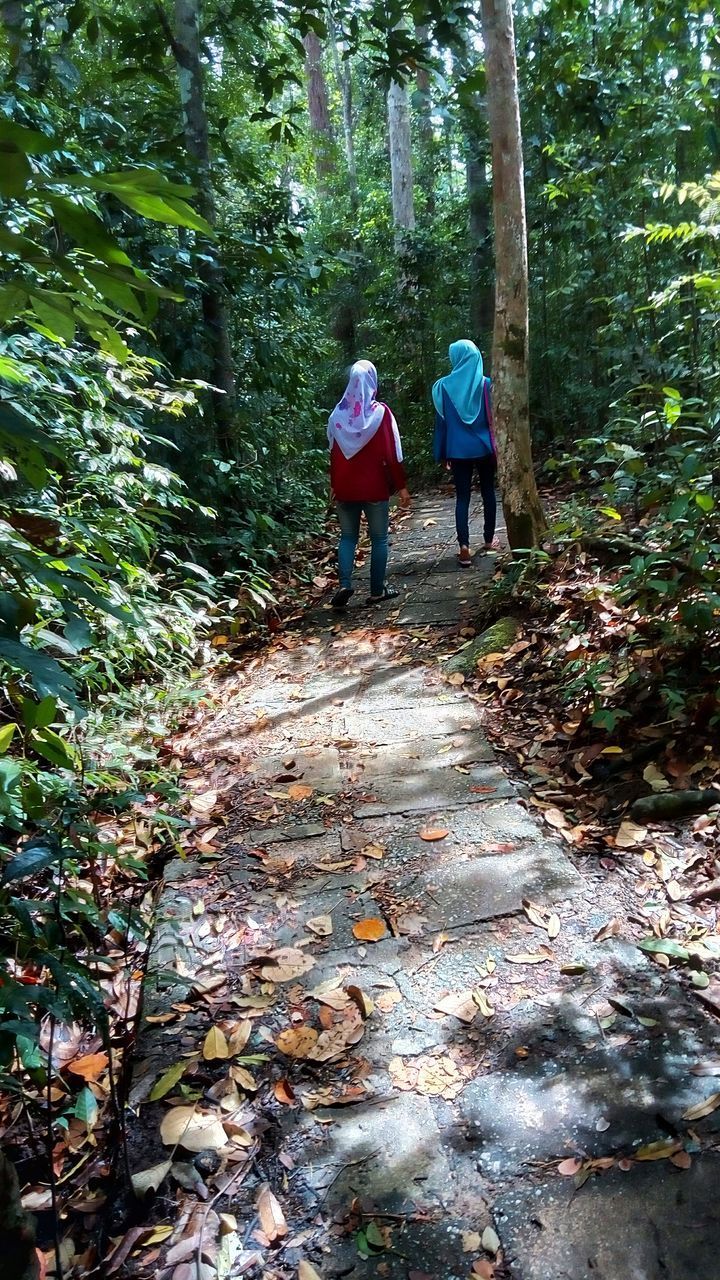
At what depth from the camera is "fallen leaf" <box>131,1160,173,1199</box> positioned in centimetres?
177

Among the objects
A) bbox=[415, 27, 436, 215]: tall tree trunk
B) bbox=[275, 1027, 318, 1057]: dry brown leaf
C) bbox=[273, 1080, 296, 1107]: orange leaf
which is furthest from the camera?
bbox=[415, 27, 436, 215]: tall tree trunk

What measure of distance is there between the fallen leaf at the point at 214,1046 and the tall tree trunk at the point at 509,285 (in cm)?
377

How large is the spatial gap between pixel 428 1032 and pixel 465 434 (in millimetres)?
4735

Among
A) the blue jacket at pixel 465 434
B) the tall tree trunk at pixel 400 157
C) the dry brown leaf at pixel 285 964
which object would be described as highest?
the tall tree trunk at pixel 400 157

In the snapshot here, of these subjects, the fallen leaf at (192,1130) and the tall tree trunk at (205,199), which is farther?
the tall tree trunk at (205,199)

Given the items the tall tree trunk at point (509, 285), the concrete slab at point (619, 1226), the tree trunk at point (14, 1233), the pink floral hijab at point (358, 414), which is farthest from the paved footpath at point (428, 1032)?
the pink floral hijab at point (358, 414)

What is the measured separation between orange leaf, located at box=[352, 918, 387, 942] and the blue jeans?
143 inches

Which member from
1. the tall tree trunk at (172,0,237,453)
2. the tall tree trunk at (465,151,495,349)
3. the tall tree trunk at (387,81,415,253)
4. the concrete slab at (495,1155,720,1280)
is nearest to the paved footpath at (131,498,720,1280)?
the concrete slab at (495,1155,720,1280)

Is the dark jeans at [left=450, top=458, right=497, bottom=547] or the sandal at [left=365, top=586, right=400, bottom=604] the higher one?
the dark jeans at [left=450, top=458, right=497, bottom=547]

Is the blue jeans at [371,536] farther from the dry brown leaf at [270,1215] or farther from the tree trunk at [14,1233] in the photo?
the tree trunk at [14,1233]

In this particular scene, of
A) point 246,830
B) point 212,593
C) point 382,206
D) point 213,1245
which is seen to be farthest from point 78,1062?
point 382,206

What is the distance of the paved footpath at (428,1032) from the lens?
1.61 metres

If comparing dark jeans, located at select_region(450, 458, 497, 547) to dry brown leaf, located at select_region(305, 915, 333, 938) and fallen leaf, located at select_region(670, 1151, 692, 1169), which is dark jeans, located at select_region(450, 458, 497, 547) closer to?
dry brown leaf, located at select_region(305, 915, 333, 938)

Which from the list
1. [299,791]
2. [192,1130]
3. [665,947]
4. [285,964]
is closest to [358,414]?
[299,791]
